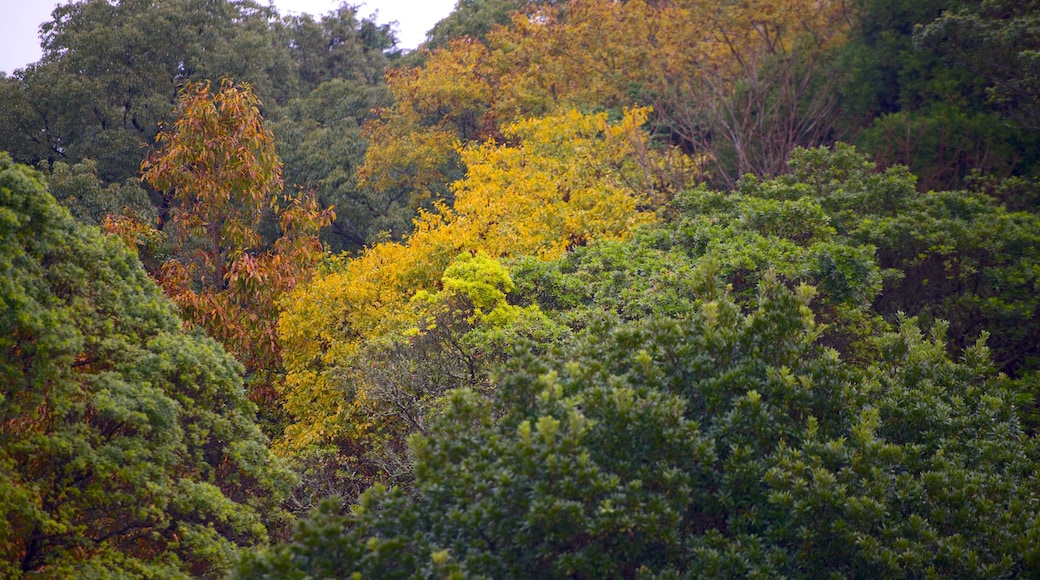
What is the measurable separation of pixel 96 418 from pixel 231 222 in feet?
25.4

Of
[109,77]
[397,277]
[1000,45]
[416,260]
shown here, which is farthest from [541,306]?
[109,77]

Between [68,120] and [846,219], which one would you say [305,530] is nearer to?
[846,219]

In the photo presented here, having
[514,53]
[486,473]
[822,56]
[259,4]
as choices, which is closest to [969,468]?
[486,473]

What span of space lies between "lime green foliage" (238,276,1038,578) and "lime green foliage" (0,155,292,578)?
3.54 metres

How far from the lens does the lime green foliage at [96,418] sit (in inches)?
379

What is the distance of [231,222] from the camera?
59.5 ft

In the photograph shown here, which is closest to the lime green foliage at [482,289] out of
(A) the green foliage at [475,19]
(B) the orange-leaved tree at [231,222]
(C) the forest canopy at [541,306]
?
(C) the forest canopy at [541,306]

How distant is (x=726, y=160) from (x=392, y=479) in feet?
47.1

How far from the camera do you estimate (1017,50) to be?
1989 centimetres

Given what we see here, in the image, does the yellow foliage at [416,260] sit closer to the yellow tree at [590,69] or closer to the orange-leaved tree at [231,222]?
the orange-leaved tree at [231,222]

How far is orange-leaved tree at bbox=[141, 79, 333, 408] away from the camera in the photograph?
17219 millimetres

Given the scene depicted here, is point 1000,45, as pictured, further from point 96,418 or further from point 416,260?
point 96,418

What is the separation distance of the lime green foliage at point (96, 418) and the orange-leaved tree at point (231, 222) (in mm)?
4960

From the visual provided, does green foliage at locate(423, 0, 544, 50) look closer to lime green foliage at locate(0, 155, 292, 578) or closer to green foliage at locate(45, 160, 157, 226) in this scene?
green foliage at locate(45, 160, 157, 226)
